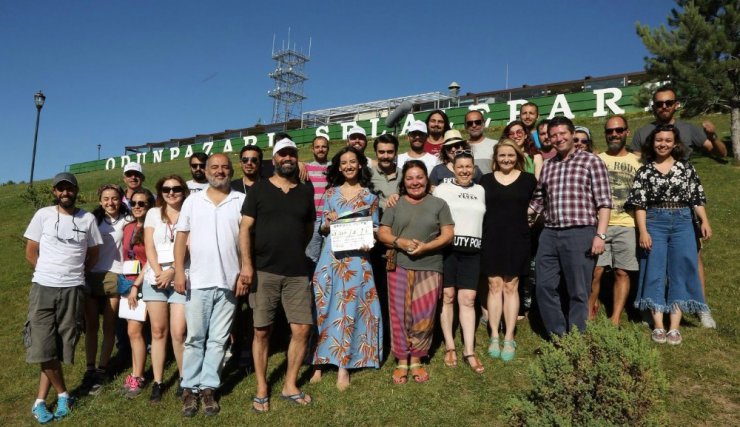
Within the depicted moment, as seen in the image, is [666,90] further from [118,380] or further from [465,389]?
[118,380]

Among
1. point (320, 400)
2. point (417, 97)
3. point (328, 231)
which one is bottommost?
point (320, 400)

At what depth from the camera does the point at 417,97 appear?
42.1 m

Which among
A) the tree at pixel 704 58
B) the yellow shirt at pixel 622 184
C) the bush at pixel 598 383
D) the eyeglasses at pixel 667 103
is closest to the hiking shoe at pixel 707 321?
the yellow shirt at pixel 622 184

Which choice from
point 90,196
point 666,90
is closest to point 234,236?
point 666,90

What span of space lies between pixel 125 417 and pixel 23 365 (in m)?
2.73

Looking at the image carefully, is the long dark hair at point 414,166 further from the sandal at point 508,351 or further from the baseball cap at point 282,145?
the sandal at point 508,351

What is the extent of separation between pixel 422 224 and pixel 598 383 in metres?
2.24

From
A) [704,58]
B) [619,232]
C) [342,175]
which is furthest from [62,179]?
[704,58]

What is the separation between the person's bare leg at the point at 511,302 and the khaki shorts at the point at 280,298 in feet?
6.94

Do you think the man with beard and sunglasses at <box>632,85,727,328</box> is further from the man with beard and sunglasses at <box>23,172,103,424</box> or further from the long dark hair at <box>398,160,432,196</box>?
the man with beard and sunglasses at <box>23,172,103,424</box>

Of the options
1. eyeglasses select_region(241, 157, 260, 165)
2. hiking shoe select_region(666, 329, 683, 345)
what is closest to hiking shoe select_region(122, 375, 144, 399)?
eyeglasses select_region(241, 157, 260, 165)

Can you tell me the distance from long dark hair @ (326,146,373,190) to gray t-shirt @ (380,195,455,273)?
1.65ft

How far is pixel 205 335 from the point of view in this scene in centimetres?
450

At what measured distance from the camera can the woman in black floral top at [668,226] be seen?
503 cm
